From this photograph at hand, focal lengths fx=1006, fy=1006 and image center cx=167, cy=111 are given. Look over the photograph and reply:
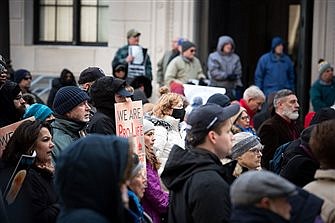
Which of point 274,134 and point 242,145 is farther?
point 274,134

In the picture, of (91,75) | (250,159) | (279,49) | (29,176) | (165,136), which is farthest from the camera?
(279,49)

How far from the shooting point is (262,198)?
4922 millimetres

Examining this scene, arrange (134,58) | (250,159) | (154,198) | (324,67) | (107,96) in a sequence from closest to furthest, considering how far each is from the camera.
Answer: (154,198), (250,159), (107,96), (134,58), (324,67)

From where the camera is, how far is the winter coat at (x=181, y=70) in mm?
16484

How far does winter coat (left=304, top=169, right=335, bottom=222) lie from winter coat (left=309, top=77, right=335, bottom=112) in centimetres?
1051

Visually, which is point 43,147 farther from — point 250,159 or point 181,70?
point 181,70

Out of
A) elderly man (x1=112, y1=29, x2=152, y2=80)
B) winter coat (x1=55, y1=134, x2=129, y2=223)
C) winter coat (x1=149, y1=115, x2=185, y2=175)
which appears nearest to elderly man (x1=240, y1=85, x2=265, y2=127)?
winter coat (x1=149, y1=115, x2=185, y2=175)

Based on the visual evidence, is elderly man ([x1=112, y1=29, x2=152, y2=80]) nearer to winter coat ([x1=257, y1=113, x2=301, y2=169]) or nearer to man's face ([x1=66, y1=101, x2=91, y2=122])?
winter coat ([x1=257, y1=113, x2=301, y2=169])

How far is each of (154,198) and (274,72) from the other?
10.1 metres

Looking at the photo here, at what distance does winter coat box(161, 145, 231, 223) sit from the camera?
589 cm

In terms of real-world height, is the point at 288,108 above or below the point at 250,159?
above

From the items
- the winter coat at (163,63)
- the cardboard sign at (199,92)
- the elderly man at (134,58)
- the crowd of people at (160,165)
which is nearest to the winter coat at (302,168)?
the crowd of people at (160,165)

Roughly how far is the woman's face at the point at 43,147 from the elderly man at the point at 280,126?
12.3ft

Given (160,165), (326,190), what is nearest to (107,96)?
(160,165)
